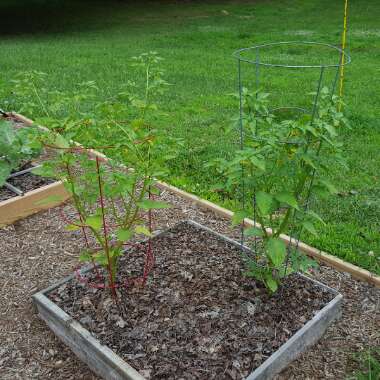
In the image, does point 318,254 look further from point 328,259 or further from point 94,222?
point 94,222

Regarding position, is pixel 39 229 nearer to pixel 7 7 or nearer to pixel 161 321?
pixel 161 321

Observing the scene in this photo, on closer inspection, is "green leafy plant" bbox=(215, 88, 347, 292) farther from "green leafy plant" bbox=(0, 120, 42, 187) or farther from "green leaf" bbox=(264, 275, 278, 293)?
"green leafy plant" bbox=(0, 120, 42, 187)

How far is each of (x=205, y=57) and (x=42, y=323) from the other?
793 centimetres

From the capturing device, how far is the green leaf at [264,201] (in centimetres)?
233

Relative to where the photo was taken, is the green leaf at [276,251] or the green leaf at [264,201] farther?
the green leaf at [276,251]

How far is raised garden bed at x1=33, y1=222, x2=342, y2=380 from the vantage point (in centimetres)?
248

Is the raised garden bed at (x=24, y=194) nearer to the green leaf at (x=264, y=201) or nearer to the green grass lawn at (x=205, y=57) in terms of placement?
the green grass lawn at (x=205, y=57)

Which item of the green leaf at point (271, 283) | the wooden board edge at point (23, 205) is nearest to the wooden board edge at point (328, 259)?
the green leaf at point (271, 283)

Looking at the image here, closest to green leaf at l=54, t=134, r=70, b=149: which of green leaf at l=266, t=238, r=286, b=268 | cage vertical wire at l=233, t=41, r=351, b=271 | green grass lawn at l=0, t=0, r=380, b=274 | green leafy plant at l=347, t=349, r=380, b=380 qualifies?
green leaf at l=266, t=238, r=286, b=268

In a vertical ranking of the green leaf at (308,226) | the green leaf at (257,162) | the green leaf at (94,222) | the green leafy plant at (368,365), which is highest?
the green leaf at (257,162)

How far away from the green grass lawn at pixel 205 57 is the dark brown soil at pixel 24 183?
4.15 ft

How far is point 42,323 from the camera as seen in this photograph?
2.98 metres

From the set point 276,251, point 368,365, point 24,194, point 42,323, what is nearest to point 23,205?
point 24,194

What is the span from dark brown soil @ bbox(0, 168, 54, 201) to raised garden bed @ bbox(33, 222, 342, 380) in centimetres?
145
